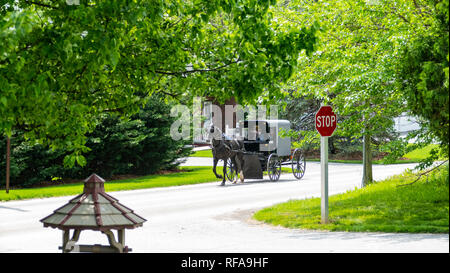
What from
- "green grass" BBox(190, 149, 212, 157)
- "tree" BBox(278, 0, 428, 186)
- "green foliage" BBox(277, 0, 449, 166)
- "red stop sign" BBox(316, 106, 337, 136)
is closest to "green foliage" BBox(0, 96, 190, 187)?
"tree" BBox(278, 0, 428, 186)

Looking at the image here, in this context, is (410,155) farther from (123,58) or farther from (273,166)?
(123,58)

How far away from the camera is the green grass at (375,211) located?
11406 mm

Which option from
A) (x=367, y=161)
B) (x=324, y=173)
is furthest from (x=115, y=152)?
(x=324, y=173)

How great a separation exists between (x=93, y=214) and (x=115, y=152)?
74.1 ft

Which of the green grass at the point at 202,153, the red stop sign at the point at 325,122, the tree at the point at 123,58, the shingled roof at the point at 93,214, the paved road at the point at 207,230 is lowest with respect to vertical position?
the paved road at the point at 207,230

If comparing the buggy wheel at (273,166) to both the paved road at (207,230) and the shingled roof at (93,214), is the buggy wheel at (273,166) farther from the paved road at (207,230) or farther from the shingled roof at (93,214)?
the shingled roof at (93,214)

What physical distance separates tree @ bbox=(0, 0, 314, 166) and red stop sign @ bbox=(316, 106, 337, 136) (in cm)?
305

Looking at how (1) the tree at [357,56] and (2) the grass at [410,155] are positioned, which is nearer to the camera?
(1) the tree at [357,56]

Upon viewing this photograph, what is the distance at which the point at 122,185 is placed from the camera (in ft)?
78.4

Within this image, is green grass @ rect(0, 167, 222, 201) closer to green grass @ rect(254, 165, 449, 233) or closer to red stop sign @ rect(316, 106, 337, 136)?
green grass @ rect(254, 165, 449, 233)

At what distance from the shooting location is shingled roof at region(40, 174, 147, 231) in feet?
19.1

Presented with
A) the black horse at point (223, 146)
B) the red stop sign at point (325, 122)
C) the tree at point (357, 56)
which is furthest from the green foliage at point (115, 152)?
the red stop sign at point (325, 122)

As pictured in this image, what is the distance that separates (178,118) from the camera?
30.7 m

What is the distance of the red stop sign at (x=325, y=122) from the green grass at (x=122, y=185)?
11.5m
